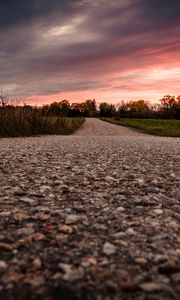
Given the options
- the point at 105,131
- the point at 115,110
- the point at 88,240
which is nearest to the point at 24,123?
the point at 105,131

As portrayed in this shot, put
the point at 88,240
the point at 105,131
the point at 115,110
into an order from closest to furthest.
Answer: the point at 88,240, the point at 105,131, the point at 115,110

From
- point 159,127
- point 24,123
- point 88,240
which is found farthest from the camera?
point 159,127

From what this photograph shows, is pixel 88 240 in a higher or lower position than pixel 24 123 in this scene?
lower

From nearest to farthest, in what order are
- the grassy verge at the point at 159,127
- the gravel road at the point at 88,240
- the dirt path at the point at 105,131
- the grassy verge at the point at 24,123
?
the gravel road at the point at 88,240 < the grassy verge at the point at 24,123 < the dirt path at the point at 105,131 < the grassy verge at the point at 159,127

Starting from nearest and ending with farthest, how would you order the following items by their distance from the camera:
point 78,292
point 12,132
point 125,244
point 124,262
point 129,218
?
point 78,292, point 124,262, point 125,244, point 129,218, point 12,132

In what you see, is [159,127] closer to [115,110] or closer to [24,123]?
[24,123]

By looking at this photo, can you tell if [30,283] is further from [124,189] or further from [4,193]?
[124,189]

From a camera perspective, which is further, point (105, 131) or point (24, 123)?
point (105, 131)

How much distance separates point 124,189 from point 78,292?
317cm

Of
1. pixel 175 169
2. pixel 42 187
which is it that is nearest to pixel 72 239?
pixel 42 187

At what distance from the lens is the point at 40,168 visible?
7.22 meters

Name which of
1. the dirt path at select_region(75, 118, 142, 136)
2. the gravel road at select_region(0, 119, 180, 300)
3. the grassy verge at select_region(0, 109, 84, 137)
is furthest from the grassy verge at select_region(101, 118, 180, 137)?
the gravel road at select_region(0, 119, 180, 300)

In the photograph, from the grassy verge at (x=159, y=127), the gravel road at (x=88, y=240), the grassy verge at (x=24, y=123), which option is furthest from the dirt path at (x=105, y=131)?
the gravel road at (x=88, y=240)

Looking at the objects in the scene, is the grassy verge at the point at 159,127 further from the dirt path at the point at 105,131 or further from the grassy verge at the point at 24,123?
the grassy verge at the point at 24,123
